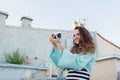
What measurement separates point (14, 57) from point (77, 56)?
7.25 metres

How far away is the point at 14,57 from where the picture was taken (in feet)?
28.7

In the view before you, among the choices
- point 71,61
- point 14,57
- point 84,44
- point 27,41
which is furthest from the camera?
point 27,41

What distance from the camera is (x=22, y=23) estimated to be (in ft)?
35.5

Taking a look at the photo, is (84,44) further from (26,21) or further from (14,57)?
(26,21)

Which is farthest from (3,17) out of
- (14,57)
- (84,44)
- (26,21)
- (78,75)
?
(78,75)

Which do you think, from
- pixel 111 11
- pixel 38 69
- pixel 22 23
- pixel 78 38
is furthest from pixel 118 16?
pixel 78 38

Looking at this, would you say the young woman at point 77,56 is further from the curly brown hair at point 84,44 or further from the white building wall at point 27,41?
the white building wall at point 27,41

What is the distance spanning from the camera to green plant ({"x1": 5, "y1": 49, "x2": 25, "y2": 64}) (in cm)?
853

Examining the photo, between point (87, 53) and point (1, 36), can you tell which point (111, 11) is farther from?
point (87, 53)

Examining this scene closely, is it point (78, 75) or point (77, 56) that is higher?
point (77, 56)

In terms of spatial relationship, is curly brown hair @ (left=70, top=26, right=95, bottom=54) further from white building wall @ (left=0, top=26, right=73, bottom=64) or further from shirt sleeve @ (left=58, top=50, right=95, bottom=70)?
white building wall @ (left=0, top=26, right=73, bottom=64)

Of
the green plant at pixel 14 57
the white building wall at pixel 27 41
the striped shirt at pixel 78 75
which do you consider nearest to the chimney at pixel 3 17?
the white building wall at pixel 27 41

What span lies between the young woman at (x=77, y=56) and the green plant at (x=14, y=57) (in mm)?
6718

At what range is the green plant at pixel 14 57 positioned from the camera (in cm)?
853
